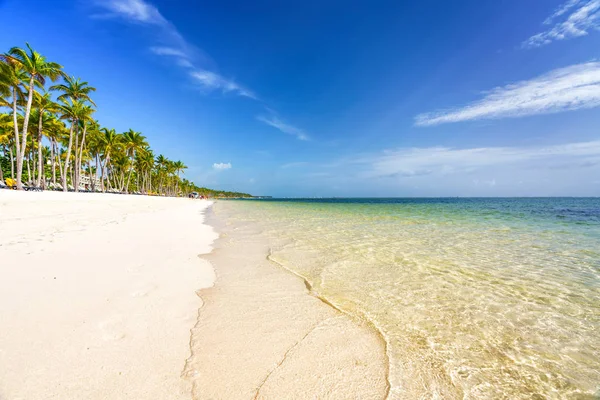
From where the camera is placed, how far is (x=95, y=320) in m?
3.16

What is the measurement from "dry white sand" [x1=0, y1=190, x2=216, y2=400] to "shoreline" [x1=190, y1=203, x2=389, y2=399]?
0.27 m

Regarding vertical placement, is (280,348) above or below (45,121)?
below

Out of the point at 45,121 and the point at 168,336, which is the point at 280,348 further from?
the point at 45,121

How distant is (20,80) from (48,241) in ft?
95.7

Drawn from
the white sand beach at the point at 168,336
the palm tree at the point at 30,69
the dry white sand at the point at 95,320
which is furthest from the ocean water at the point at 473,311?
the palm tree at the point at 30,69

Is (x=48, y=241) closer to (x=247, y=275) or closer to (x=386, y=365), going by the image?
(x=247, y=275)

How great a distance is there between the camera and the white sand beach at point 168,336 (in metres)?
2.19

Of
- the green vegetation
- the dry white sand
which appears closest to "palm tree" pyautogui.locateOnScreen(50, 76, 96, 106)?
the green vegetation

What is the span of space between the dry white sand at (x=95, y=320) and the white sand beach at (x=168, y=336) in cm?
1

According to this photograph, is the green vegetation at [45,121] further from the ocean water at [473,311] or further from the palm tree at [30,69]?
the ocean water at [473,311]

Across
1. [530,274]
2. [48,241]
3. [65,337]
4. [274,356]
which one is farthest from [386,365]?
[48,241]

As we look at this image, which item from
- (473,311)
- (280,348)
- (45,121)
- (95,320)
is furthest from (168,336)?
(45,121)

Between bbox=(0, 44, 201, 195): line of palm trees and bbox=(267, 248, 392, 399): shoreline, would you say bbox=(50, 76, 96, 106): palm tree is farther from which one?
bbox=(267, 248, 392, 399): shoreline

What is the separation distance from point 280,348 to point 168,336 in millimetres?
1369
